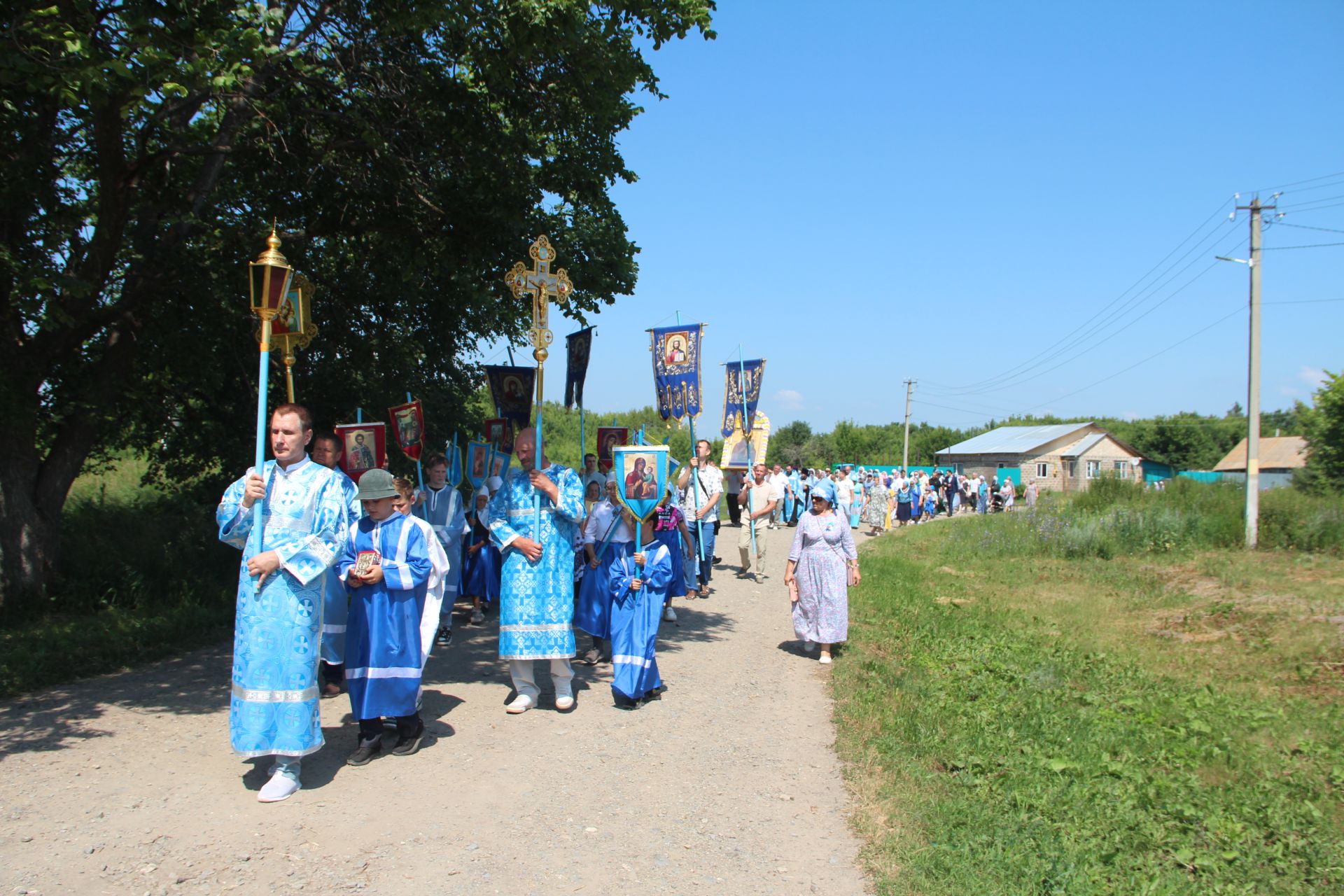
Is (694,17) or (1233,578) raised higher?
(694,17)


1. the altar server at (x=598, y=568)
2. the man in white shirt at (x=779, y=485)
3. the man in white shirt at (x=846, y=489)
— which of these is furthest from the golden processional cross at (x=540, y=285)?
the man in white shirt at (x=846, y=489)

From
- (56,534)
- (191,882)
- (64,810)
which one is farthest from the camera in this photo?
(56,534)

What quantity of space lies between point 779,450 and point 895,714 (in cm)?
6781

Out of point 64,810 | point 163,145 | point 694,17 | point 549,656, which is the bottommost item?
point 64,810

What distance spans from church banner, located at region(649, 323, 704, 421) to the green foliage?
64.9ft

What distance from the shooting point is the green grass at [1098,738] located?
14.8ft

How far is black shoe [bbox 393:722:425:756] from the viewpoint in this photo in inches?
229

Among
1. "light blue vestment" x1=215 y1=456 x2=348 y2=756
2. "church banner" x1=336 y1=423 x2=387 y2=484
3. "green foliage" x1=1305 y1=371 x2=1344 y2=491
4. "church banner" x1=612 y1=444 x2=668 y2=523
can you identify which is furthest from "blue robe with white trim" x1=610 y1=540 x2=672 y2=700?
"green foliage" x1=1305 y1=371 x2=1344 y2=491

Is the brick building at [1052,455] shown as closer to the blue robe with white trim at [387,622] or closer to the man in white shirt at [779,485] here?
the man in white shirt at [779,485]

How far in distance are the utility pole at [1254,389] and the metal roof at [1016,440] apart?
40267mm

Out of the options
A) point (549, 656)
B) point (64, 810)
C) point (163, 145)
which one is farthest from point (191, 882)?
point (163, 145)

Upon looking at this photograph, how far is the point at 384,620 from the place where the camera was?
573cm

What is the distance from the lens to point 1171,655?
9523 millimetres

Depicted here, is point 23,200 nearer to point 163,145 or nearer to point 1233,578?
point 163,145
